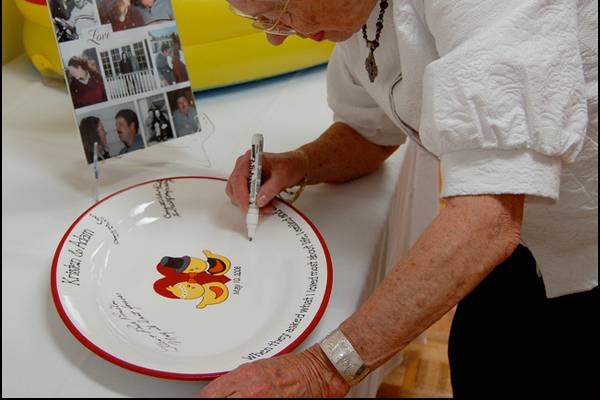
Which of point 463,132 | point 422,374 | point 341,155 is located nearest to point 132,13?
point 341,155

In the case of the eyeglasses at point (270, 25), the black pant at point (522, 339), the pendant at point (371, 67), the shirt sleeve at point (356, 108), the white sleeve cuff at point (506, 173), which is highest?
the eyeglasses at point (270, 25)

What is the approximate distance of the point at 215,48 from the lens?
1.14 metres

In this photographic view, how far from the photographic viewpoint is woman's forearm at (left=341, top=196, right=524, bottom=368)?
0.61 meters

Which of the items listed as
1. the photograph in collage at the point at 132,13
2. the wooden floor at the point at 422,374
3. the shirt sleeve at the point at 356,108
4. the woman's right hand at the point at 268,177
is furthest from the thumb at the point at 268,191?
the wooden floor at the point at 422,374

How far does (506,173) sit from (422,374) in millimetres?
982

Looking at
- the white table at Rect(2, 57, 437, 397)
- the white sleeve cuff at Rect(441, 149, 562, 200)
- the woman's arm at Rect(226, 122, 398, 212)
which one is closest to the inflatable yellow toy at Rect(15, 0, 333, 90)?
the white table at Rect(2, 57, 437, 397)

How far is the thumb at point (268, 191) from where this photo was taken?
86 cm

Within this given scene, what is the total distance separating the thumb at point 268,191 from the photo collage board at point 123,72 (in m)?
0.20

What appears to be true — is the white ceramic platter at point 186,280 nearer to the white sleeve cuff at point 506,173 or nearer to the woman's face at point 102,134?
the woman's face at point 102,134

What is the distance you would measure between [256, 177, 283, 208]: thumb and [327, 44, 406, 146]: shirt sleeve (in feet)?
0.58

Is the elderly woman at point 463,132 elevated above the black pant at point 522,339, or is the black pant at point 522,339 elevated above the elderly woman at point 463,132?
the elderly woman at point 463,132

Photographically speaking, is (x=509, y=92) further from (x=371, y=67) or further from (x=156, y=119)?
(x=156, y=119)

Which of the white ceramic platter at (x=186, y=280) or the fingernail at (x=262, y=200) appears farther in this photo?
the fingernail at (x=262, y=200)

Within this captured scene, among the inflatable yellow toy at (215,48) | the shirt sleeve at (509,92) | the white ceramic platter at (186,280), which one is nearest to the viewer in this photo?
the shirt sleeve at (509,92)
